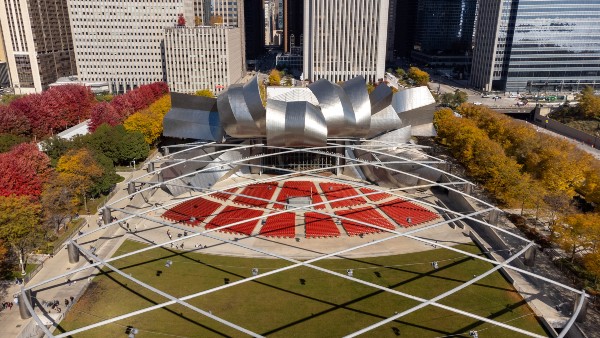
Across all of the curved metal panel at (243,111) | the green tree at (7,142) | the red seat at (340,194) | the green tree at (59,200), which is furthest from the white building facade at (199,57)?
the red seat at (340,194)

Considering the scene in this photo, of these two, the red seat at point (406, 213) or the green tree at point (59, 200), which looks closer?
the green tree at point (59, 200)

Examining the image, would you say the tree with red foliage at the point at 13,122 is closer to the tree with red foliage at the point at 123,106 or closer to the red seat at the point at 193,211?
the tree with red foliage at the point at 123,106

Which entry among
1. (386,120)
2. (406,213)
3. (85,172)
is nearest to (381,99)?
(386,120)

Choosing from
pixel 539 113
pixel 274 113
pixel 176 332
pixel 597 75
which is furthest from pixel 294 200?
pixel 597 75

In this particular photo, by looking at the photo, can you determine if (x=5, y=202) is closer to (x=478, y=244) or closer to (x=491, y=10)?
(x=478, y=244)

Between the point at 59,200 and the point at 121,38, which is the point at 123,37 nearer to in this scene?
the point at 121,38

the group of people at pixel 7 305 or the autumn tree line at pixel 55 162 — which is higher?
the autumn tree line at pixel 55 162

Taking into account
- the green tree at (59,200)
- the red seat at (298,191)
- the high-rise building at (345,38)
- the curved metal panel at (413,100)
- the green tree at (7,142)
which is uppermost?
the high-rise building at (345,38)
